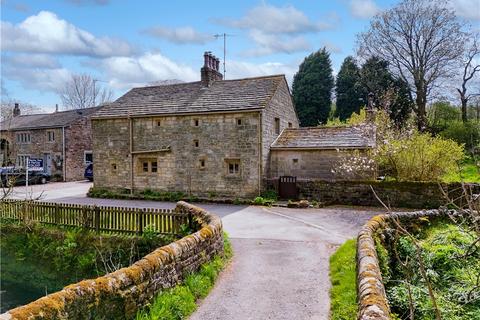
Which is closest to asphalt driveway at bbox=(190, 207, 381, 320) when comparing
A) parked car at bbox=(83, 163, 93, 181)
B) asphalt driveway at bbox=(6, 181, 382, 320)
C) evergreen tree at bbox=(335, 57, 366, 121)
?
asphalt driveway at bbox=(6, 181, 382, 320)

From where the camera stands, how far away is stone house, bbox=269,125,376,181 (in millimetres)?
19984

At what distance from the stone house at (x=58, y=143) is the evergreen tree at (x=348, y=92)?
28.0 m

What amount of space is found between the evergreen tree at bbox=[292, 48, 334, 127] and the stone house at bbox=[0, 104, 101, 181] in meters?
23.6

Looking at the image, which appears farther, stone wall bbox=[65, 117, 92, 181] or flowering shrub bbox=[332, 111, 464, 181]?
stone wall bbox=[65, 117, 92, 181]

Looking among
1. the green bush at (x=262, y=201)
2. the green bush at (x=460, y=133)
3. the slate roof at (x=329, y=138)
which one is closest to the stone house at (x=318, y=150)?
the slate roof at (x=329, y=138)

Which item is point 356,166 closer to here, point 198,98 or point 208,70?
point 198,98

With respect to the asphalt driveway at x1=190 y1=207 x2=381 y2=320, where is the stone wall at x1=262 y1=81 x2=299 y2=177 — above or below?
above

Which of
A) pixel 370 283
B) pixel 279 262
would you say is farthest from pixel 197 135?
pixel 370 283

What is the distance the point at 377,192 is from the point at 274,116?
7.68m

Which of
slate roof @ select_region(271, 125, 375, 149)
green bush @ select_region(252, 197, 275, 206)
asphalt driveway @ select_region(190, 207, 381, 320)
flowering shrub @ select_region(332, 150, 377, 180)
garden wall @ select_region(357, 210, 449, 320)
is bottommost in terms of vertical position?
asphalt driveway @ select_region(190, 207, 381, 320)

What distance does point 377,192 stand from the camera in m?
18.0

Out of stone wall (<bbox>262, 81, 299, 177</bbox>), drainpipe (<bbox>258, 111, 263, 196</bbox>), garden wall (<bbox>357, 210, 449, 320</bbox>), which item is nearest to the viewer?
garden wall (<bbox>357, 210, 449, 320</bbox>)

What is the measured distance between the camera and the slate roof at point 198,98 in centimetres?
2175

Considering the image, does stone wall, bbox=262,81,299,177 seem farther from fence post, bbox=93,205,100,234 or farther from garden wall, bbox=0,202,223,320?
garden wall, bbox=0,202,223,320
